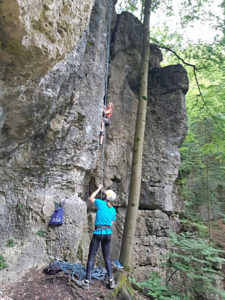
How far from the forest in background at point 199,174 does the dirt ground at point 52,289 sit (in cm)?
203

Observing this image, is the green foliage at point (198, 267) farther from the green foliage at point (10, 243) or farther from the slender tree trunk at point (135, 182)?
the green foliage at point (10, 243)

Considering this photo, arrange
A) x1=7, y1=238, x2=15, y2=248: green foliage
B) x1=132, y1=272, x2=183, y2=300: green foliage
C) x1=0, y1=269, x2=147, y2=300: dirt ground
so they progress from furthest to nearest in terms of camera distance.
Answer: x1=132, y1=272, x2=183, y2=300: green foliage < x1=7, y1=238, x2=15, y2=248: green foliage < x1=0, y1=269, x2=147, y2=300: dirt ground

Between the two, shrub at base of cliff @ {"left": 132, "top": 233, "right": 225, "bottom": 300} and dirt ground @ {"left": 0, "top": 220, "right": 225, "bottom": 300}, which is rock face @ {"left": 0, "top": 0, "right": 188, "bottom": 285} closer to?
dirt ground @ {"left": 0, "top": 220, "right": 225, "bottom": 300}

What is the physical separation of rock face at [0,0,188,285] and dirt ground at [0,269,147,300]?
1.10 feet

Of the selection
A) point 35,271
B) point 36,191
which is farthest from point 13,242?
point 36,191

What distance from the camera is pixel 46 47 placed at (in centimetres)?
268

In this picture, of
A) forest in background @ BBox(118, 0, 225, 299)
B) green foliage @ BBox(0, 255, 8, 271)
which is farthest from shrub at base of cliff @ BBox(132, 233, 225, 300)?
green foliage @ BBox(0, 255, 8, 271)

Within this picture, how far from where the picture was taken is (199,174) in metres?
12.8

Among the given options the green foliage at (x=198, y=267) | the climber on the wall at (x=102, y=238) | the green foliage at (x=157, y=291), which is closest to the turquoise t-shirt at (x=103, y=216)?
the climber on the wall at (x=102, y=238)

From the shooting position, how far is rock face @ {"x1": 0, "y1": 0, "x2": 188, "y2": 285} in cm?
305

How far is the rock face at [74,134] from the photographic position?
3.05 metres

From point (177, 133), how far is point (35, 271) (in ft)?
24.6

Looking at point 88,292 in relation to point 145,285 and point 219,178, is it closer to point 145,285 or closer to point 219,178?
point 145,285

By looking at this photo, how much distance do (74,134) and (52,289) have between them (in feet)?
12.9
